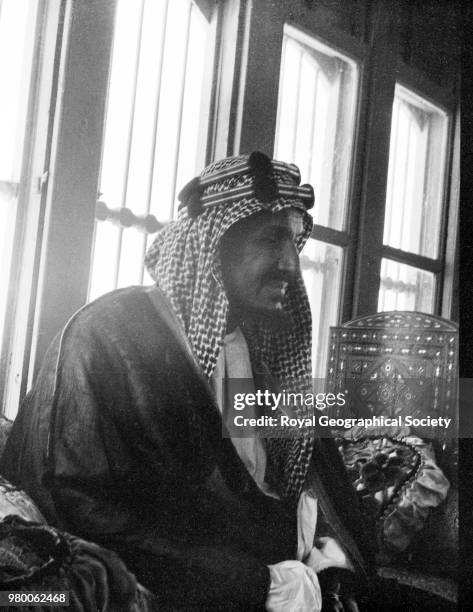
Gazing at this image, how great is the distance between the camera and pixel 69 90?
1.41 metres

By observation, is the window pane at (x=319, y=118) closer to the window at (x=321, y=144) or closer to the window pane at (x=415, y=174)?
the window at (x=321, y=144)

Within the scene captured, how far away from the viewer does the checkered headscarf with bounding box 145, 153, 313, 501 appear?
1.49 meters

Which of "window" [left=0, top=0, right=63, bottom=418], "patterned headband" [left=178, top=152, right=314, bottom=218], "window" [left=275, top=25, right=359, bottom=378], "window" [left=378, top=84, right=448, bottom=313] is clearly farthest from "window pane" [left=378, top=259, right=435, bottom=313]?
"window" [left=0, top=0, right=63, bottom=418]

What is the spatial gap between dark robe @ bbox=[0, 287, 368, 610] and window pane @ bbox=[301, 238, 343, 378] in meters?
0.36

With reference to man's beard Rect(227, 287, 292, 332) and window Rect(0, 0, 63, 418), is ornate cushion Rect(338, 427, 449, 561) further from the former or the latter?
window Rect(0, 0, 63, 418)

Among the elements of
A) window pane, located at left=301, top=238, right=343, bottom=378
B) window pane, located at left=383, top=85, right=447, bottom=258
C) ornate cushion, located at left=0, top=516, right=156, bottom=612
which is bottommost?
ornate cushion, located at left=0, top=516, right=156, bottom=612

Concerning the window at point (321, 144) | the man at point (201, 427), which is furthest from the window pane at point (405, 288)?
the man at point (201, 427)

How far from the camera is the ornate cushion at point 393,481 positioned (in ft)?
5.57

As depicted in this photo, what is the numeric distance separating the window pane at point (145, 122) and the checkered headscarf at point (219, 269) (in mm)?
54

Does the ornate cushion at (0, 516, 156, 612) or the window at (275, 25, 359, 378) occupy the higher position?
the window at (275, 25, 359, 378)

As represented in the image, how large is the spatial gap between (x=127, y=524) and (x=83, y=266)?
1.68 feet

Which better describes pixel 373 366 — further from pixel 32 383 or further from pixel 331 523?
pixel 32 383

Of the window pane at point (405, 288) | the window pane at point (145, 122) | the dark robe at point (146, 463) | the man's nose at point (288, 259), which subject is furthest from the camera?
the window pane at point (405, 288)

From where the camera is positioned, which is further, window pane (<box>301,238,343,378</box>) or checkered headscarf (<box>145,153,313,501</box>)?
window pane (<box>301,238,343,378</box>)
